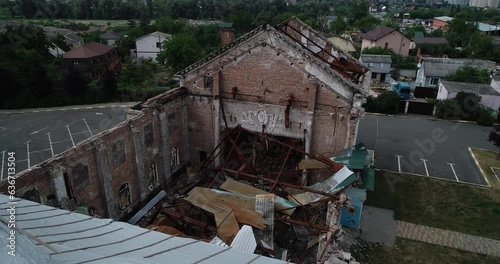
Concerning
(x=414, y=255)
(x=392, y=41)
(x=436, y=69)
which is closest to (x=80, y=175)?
(x=414, y=255)

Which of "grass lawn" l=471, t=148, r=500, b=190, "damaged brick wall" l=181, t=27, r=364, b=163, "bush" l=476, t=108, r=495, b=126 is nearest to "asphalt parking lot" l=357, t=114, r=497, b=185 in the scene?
"grass lawn" l=471, t=148, r=500, b=190

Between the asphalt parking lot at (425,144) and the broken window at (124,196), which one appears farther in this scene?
the asphalt parking lot at (425,144)

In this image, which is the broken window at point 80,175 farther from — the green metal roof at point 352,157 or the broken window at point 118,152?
the green metal roof at point 352,157

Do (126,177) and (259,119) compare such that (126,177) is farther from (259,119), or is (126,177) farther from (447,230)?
(447,230)

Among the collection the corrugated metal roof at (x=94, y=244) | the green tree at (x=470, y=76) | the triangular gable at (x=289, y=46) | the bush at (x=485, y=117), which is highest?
the triangular gable at (x=289, y=46)

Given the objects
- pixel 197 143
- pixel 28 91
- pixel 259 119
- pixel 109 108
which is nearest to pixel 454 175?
pixel 259 119

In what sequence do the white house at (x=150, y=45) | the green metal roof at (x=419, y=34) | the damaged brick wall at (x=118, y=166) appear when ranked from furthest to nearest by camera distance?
the green metal roof at (x=419, y=34), the white house at (x=150, y=45), the damaged brick wall at (x=118, y=166)

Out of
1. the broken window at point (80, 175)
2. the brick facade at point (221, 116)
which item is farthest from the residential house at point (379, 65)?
the broken window at point (80, 175)
